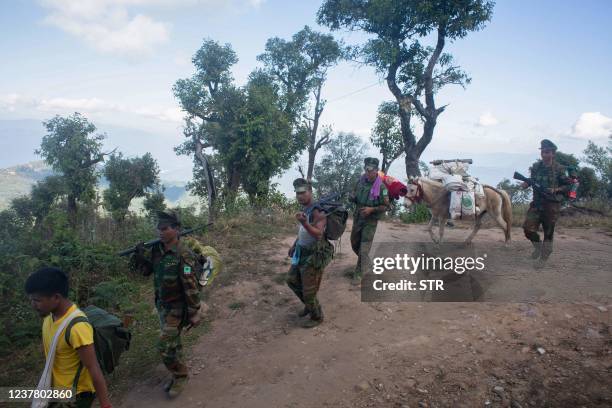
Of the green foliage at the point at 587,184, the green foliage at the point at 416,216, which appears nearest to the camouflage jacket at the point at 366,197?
the green foliage at the point at 416,216

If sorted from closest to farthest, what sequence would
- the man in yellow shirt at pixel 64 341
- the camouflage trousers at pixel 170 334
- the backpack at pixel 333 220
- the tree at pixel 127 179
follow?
1. the man in yellow shirt at pixel 64 341
2. the camouflage trousers at pixel 170 334
3. the backpack at pixel 333 220
4. the tree at pixel 127 179

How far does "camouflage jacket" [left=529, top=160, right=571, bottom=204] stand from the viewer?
6520mm

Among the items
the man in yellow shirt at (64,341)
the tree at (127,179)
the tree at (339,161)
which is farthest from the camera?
the tree at (339,161)

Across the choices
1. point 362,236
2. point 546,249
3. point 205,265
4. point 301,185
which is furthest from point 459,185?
point 205,265

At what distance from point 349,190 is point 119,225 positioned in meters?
5.53

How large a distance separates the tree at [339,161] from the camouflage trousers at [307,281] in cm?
2643

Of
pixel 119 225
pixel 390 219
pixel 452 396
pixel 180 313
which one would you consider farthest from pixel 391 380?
pixel 390 219

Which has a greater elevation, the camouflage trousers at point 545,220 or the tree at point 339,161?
the tree at point 339,161

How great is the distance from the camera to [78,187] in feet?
74.2

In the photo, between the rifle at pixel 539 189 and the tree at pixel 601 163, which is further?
the tree at pixel 601 163

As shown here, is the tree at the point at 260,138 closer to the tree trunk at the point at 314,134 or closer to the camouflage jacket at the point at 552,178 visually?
the tree trunk at the point at 314,134

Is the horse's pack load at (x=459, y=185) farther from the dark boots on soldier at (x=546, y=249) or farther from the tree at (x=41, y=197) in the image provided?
the tree at (x=41, y=197)

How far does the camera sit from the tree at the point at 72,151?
2217 cm

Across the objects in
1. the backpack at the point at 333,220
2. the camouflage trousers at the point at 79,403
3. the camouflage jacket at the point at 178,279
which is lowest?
the camouflage trousers at the point at 79,403
